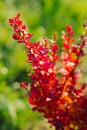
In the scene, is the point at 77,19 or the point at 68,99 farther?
the point at 77,19

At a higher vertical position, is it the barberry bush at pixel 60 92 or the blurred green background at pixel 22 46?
the blurred green background at pixel 22 46

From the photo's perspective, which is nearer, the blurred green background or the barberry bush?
the barberry bush

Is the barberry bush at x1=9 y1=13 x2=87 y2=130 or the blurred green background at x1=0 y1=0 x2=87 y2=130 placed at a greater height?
the blurred green background at x1=0 y1=0 x2=87 y2=130

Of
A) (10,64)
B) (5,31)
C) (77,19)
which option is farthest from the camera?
(77,19)

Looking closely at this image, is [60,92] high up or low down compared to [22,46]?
down

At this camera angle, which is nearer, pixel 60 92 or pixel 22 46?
pixel 60 92

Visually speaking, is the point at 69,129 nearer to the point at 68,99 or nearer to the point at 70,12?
the point at 68,99

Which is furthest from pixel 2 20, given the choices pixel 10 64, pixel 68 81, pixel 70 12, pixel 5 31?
pixel 68 81

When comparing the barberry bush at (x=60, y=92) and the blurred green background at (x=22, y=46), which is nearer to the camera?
the barberry bush at (x=60, y=92)
